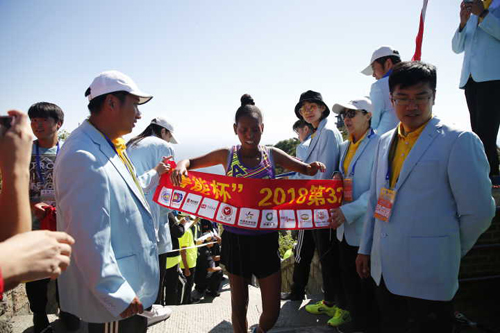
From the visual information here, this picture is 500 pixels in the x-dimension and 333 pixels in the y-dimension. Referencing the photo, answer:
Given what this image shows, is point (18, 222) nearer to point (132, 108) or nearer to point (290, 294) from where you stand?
point (132, 108)

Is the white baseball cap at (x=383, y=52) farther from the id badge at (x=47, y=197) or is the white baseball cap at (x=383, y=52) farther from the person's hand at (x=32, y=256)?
the id badge at (x=47, y=197)

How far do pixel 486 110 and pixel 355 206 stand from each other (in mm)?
2538

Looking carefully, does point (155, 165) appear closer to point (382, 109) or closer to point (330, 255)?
point (330, 255)

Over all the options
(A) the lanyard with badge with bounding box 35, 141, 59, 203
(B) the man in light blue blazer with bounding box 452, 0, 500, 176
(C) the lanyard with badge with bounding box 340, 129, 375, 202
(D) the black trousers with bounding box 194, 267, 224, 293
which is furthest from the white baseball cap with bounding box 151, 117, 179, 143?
(D) the black trousers with bounding box 194, 267, 224, 293

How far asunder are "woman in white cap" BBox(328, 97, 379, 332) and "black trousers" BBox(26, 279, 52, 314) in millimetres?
3223

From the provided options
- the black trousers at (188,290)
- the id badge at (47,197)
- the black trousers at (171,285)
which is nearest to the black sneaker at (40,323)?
the id badge at (47,197)

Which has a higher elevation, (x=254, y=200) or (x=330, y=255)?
(x=254, y=200)

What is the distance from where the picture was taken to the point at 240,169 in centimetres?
297

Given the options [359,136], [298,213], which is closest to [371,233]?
[298,213]

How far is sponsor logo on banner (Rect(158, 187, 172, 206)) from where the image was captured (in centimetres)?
333

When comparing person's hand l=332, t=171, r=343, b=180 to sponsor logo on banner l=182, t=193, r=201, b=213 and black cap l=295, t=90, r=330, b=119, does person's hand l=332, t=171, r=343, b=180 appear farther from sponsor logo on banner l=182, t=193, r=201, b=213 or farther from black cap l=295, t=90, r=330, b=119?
sponsor logo on banner l=182, t=193, r=201, b=213

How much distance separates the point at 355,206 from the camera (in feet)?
10.0

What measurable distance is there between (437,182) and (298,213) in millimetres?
1530

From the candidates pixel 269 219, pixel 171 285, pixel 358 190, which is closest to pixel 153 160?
pixel 269 219
